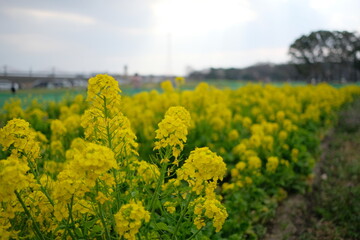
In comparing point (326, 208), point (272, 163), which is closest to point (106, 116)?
point (272, 163)

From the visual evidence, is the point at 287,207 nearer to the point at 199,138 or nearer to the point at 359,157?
the point at 199,138

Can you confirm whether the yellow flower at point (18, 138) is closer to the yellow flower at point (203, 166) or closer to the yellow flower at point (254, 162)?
the yellow flower at point (203, 166)

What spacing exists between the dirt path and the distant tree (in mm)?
26033

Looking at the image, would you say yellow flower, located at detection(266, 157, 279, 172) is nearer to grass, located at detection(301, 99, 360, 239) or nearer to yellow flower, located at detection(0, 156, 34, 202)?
grass, located at detection(301, 99, 360, 239)

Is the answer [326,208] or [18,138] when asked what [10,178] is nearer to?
[18,138]

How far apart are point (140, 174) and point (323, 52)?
3118 cm

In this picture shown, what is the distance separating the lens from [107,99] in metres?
2.13

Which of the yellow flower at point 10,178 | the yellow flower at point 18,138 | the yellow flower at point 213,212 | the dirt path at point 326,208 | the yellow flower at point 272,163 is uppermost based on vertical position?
the yellow flower at point 18,138

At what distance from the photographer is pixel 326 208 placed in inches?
175

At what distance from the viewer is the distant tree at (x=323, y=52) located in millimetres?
29828

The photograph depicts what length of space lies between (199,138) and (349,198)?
89.6 inches

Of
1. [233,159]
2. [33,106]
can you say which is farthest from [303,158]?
[33,106]

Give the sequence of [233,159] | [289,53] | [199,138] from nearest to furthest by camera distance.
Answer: [233,159] < [199,138] < [289,53]

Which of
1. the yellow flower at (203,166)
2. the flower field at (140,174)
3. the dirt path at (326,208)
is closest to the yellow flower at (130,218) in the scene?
the flower field at (140,174)
